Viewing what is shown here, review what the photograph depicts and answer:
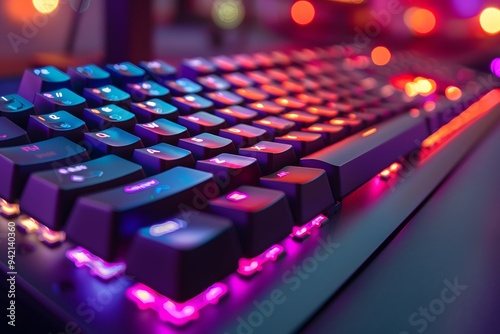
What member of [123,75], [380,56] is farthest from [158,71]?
[380,56]

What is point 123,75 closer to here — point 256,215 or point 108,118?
point 108,118

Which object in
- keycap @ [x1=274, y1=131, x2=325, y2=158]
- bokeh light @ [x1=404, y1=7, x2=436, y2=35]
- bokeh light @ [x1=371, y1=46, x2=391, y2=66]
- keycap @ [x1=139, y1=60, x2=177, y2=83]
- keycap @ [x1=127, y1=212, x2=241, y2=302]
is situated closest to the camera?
keycap @ [x1=127, y1=212, x2=241, y2=302]

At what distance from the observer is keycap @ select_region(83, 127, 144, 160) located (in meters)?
0.41

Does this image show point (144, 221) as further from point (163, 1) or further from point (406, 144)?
point (163, 1)

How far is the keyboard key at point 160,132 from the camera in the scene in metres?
0.45

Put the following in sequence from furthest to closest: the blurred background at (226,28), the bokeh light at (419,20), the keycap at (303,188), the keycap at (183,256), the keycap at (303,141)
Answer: the bokeh light at (419,20)
the blurred background at (226,28)
the keycap at (303,141)
the keycap at (303,188)
the keycap at (183,256)

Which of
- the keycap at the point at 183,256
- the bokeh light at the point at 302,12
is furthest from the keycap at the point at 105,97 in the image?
the bokeh light at the point at 302,12

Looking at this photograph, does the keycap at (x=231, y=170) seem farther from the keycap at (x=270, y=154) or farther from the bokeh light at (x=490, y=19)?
the bokeh light at (x=490, y=19)

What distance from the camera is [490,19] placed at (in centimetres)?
146

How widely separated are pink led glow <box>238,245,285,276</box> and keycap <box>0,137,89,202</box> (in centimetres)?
16

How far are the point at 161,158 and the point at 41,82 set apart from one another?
18 centimetres

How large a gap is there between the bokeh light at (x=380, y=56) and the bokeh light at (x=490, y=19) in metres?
0.51

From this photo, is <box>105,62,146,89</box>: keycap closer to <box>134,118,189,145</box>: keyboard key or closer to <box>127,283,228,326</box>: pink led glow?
<box>134,118,189,145</box>: keyboard key

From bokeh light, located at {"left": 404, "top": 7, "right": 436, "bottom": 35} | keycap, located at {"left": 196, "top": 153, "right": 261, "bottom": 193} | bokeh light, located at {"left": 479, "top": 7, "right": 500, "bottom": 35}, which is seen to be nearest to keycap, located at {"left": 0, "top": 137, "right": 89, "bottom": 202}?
keycap, located at {"left": 196, "top": 153, "right": 261, "bottom": 193}
